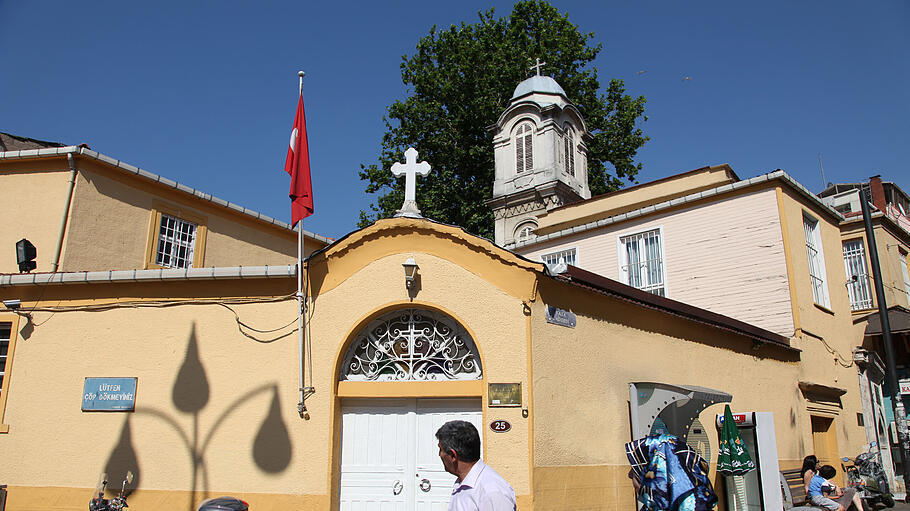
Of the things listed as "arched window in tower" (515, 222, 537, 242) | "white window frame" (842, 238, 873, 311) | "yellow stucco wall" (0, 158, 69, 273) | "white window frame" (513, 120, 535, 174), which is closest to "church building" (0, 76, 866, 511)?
"yellow stucco wall" (0, 158, 69, 273)

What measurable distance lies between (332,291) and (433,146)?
941 inches

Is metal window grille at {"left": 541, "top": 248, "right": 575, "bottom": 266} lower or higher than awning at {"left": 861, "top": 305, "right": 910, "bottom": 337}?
higher

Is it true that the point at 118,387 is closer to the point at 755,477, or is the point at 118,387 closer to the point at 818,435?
the point at 755,477

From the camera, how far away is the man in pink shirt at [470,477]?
14.1 ft

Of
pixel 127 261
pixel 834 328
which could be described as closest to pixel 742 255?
pixel 834 328

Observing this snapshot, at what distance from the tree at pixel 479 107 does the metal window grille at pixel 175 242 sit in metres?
13.9

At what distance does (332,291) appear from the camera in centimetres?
905

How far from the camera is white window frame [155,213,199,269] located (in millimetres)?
16672

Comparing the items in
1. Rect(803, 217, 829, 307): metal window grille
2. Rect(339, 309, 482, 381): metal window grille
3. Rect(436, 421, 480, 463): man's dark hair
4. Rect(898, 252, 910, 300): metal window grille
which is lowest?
Rect(436, 421, 480, 463): man's dark hair

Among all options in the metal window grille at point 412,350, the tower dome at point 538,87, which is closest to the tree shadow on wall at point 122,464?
the metal window grille at point 412,350

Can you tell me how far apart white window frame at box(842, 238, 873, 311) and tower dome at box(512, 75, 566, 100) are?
13.0m

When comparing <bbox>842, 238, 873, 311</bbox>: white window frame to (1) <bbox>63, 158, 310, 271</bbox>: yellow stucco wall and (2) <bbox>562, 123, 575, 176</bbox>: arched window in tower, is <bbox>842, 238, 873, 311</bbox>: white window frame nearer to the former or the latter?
(2) <bbox>562, 123, 575, 176</bbox>: arched window in tower

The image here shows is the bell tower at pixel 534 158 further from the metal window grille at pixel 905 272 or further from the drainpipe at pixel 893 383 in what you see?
the drainpipe at pixel 893 383

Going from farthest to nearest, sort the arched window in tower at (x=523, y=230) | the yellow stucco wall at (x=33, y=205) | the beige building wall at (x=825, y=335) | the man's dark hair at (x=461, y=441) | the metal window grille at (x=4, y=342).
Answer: the arched window in tower at (x=523, y=230)
the beige building wall at (x=825, y=335)
the yellow stucco wall at (x=33, y=205)
the metal window grille at (x=4, y=342)
the man's dark hair at (x=461, y=441)
